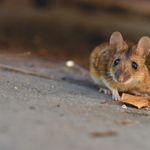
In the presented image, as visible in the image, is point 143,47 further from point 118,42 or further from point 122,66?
point 122,66

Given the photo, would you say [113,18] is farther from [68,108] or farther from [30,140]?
[30,140]

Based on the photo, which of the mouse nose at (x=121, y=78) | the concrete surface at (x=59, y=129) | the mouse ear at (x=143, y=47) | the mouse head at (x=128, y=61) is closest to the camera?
the concrete surface at (x=59, y=129)

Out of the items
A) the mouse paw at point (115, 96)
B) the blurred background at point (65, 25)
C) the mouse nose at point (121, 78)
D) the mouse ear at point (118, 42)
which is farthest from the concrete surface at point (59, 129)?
the blurred background at point (65, 25)

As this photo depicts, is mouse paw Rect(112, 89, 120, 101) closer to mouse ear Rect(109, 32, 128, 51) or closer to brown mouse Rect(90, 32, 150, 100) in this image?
brown mouse Rect(90, 32, 150, 100)

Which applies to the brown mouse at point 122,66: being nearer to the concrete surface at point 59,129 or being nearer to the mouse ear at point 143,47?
the mouse ear at point 143,47

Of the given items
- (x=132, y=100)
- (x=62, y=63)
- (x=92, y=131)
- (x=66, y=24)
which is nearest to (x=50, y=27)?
(x=66, y=24)

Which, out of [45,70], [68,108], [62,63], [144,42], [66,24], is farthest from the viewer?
[66,24]

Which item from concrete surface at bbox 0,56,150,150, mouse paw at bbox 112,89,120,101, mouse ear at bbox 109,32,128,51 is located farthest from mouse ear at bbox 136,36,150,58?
concrete surface at bbox 0,56,150,150
